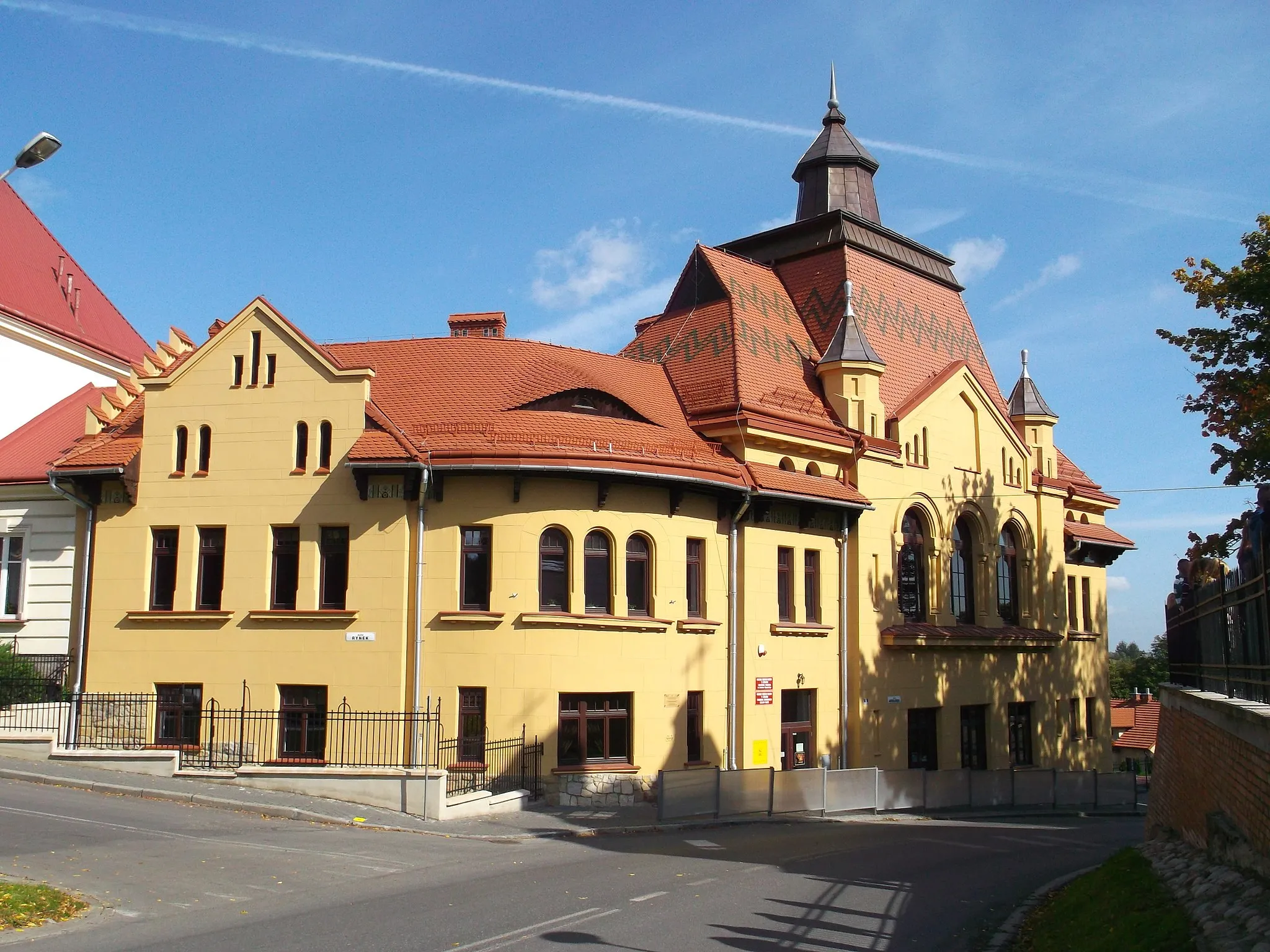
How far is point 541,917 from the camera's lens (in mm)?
12133

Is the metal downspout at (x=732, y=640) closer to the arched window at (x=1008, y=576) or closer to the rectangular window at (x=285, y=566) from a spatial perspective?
the rectangular window at (x=285, y=566)

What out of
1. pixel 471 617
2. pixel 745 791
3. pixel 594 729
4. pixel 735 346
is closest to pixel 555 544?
pixel 471 617

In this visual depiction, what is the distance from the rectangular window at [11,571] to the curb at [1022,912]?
68.1 ft

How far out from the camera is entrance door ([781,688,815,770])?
2767cm

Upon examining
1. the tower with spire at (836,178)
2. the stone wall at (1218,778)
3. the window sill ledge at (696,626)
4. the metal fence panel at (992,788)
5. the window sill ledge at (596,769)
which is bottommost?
the metal fence panel at (992,788)

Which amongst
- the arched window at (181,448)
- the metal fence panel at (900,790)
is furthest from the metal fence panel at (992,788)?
the arched window at (181,448)

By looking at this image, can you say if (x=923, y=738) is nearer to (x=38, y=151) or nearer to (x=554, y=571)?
(x=554, y=571)

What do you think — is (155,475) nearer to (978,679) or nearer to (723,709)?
(723,709)

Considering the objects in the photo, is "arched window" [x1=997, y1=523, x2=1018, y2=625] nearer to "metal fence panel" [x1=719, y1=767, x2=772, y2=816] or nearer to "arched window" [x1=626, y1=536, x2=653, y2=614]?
"metal fence panel" [x1=719, y1=767, x2=772, y2=816]

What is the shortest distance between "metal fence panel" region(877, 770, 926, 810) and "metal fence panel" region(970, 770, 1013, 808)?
7.44 ft

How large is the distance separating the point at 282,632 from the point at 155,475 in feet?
14.2

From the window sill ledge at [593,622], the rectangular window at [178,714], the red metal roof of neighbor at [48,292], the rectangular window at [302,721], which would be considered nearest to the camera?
the window sill ledge at [593,622]

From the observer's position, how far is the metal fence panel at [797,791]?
23.9 metres

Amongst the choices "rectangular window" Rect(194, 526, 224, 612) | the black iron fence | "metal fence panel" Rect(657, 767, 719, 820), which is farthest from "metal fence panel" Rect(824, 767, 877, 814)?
"rectangular window" Rect(194, 526, 224, 612)
